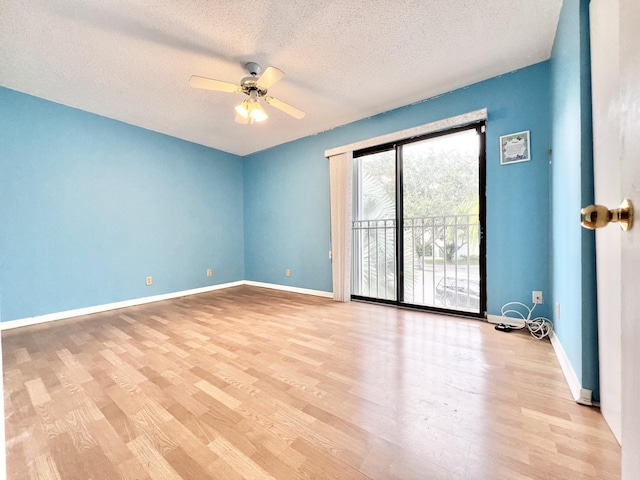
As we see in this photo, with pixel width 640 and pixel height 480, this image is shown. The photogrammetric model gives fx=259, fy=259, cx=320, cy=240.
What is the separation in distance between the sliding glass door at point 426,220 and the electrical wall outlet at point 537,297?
395 mm

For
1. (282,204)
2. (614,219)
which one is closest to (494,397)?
(614,219)

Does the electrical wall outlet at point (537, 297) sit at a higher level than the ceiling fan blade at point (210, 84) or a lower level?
lower

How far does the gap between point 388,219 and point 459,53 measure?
185 cm

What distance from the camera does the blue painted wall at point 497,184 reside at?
92.8 inches

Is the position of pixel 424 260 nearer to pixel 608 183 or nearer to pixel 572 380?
pixel 572 380

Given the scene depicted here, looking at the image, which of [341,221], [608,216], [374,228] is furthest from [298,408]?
[374,228]

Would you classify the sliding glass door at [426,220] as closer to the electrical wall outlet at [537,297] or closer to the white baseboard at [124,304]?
the electrical wall outlet at [537,297]

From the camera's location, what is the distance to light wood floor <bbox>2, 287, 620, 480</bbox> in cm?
104

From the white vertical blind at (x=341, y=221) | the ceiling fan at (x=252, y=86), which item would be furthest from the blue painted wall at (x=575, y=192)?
the white vertical blind at (x=341, y=221)

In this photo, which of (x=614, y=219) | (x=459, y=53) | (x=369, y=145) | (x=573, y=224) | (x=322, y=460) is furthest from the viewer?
(x=369, y=145)

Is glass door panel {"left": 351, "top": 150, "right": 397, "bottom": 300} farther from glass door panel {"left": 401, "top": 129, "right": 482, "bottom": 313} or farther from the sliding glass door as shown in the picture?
glass door panel {"left": 401, "top": 129, "right": 482, "bottom": 313}

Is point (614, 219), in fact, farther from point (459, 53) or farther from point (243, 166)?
point (243, 166)

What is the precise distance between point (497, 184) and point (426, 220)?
0.85 metres

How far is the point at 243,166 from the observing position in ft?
16.5
